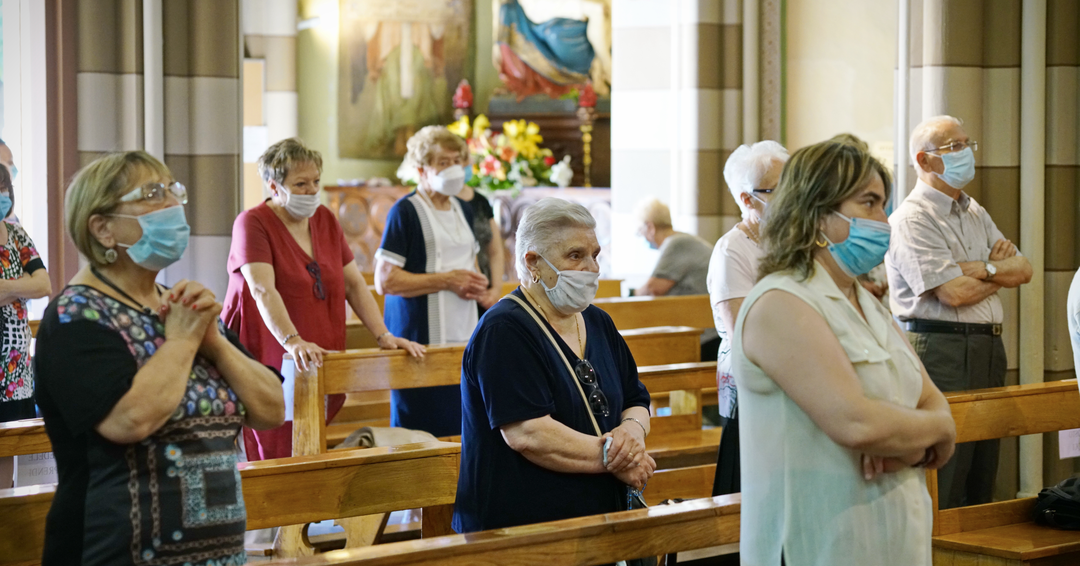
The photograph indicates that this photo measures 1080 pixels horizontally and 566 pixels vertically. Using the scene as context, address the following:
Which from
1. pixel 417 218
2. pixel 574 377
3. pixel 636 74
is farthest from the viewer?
pixel 636 74

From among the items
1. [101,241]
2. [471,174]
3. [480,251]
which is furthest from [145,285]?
[471,174]

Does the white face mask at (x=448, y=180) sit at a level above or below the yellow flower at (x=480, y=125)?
below

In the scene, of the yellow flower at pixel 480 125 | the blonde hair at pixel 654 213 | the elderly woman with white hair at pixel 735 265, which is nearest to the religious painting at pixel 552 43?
the yellow flower at pixel 480 125

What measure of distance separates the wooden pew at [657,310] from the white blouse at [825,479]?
3.29 metres

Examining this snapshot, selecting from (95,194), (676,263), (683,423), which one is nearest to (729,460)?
(683,423)

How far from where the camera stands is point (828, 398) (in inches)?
73.4

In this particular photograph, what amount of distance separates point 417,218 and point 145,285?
2247 millimetres

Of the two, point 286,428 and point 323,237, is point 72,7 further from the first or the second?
point 286,428

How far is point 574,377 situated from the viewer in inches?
92.1

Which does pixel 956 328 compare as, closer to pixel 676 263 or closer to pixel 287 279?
pixel 676 263

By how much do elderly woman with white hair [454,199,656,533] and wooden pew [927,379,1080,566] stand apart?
1.13 m

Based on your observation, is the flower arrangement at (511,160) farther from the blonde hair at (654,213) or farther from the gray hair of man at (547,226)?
the gray hair of man at (547,226)

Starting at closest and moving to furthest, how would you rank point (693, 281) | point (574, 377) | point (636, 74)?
point (574, 377) → point (693, 281) → point (636, 74)

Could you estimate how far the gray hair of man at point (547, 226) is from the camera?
244 cm
